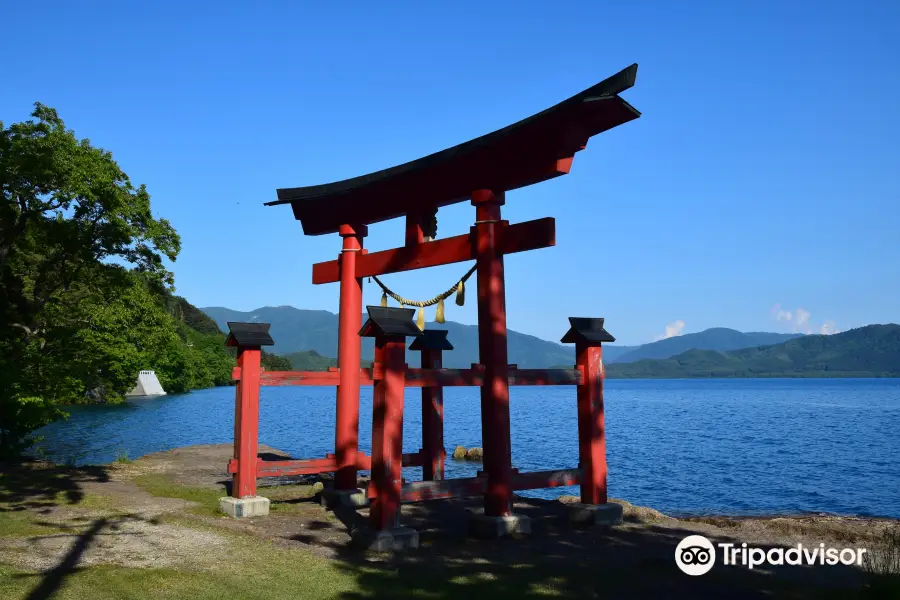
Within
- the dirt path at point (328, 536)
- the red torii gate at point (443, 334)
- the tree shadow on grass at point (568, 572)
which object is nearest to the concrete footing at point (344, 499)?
the red torii gate at point (443, 334)

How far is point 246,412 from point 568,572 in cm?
590

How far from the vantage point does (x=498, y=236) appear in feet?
32.5

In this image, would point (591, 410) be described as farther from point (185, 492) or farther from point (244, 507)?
point (185, 492)

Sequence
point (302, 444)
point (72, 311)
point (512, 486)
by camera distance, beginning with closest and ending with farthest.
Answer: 1. point (512, 486)
2. point (72, 311)
3. point (302, 444)

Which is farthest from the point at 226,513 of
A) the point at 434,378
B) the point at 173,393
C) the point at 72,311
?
the point at 173,393

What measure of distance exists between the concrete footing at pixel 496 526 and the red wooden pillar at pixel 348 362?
10.9 ft

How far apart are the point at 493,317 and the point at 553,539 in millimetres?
3158

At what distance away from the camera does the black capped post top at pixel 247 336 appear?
11.2 m

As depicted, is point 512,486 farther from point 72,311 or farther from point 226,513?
point 72,311

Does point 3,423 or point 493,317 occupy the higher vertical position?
point 493,317

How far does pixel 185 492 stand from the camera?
13.0 meters

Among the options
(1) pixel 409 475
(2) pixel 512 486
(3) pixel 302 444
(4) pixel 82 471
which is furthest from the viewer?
(3) pixel 302 444

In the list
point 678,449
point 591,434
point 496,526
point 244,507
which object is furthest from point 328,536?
point 678,449

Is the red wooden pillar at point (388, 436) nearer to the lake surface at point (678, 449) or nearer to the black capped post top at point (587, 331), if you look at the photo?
the black capped post top at point (587, 331)
